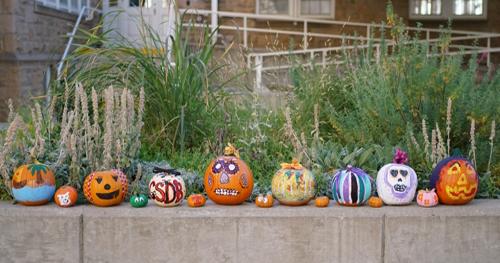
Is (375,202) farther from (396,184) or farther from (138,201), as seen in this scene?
(138,201)

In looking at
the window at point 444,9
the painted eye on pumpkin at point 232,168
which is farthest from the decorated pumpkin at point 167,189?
the window at point 444,9

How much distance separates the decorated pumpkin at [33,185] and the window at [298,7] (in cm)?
1181

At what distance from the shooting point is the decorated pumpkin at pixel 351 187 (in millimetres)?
4121

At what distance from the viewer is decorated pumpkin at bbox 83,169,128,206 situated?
13.5 ft

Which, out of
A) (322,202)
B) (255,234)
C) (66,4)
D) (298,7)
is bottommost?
(255,234)

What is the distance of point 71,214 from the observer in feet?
13.5

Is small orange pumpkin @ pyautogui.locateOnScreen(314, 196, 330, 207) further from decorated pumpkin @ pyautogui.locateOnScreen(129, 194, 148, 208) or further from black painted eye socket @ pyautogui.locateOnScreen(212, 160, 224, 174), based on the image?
decorated pumpkin @ pyautogui.locateOnScreen(129, 194, 148, 208)

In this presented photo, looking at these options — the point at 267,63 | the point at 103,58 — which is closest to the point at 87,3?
the point at 267,63

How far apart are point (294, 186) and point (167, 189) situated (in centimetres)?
79

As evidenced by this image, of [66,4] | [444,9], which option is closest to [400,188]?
[66,4]

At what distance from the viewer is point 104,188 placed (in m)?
4.12

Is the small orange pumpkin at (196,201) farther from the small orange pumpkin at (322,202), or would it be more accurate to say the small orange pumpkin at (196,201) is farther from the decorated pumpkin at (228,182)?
the small orange pumpkin at (322,202)

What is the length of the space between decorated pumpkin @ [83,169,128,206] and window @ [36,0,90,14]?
780cm

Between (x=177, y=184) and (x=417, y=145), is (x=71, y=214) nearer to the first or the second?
(x=177, y=184)
